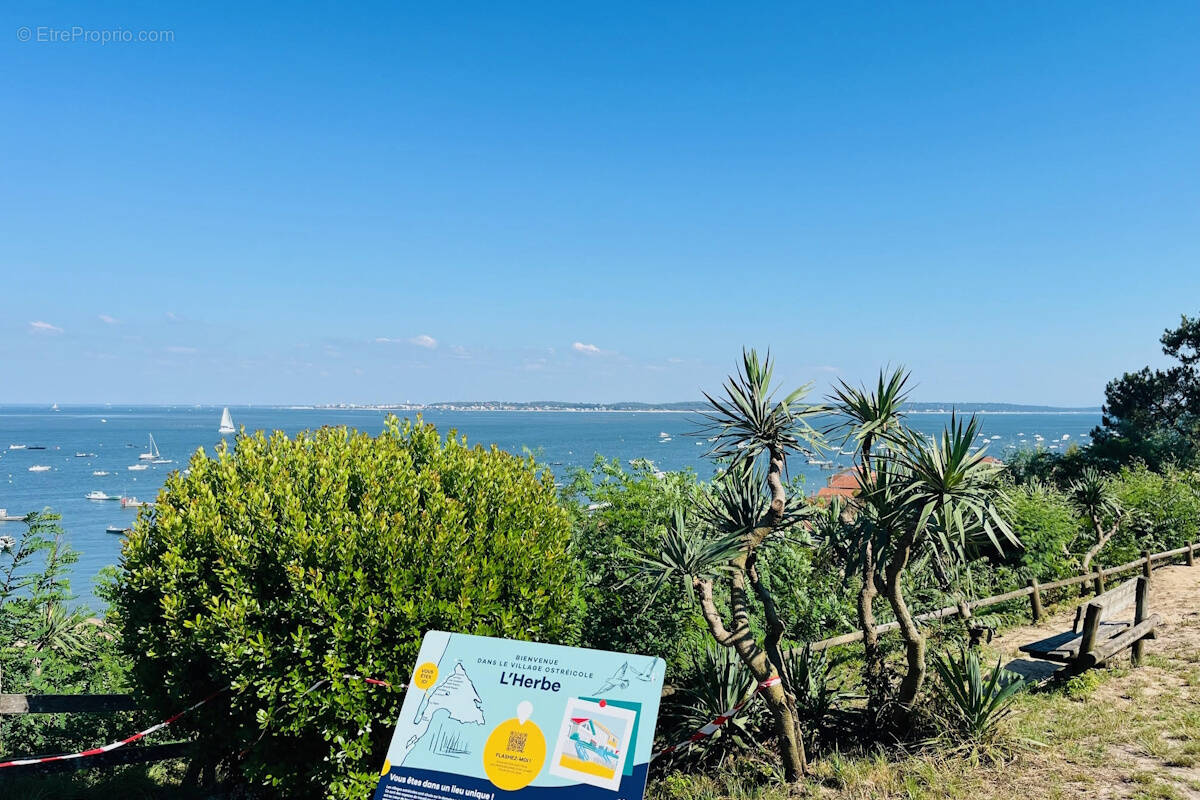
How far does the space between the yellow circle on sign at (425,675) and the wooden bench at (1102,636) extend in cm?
744

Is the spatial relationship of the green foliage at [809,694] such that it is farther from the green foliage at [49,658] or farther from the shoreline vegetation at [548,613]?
the green foliage at [49,658]

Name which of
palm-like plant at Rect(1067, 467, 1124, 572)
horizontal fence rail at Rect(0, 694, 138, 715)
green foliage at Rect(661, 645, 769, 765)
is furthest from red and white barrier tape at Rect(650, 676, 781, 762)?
palm-like plant at Rect(1067, 467, 1124, 572)

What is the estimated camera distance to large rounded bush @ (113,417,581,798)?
5.04 metres

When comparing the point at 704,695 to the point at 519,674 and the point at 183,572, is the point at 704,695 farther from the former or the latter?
the point at 183,572

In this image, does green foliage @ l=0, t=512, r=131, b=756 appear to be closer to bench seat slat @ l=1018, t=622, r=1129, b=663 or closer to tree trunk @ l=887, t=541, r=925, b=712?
tree trunk @ l=887, t=541, r=925, b=712

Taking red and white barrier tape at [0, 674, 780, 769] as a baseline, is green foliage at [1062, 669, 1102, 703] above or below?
below

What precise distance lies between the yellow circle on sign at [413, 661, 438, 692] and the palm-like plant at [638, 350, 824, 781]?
6.54 ft

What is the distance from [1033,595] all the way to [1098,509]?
5.96 meters

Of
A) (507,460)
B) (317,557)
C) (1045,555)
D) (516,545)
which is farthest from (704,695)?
(1045,555)

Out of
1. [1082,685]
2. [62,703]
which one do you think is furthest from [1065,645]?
[62,703]

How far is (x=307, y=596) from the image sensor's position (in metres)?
5.06

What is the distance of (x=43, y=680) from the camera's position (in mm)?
8172

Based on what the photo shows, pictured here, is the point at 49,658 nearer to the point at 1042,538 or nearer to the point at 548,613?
the point at 548,613

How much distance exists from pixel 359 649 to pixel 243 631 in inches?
31.5
